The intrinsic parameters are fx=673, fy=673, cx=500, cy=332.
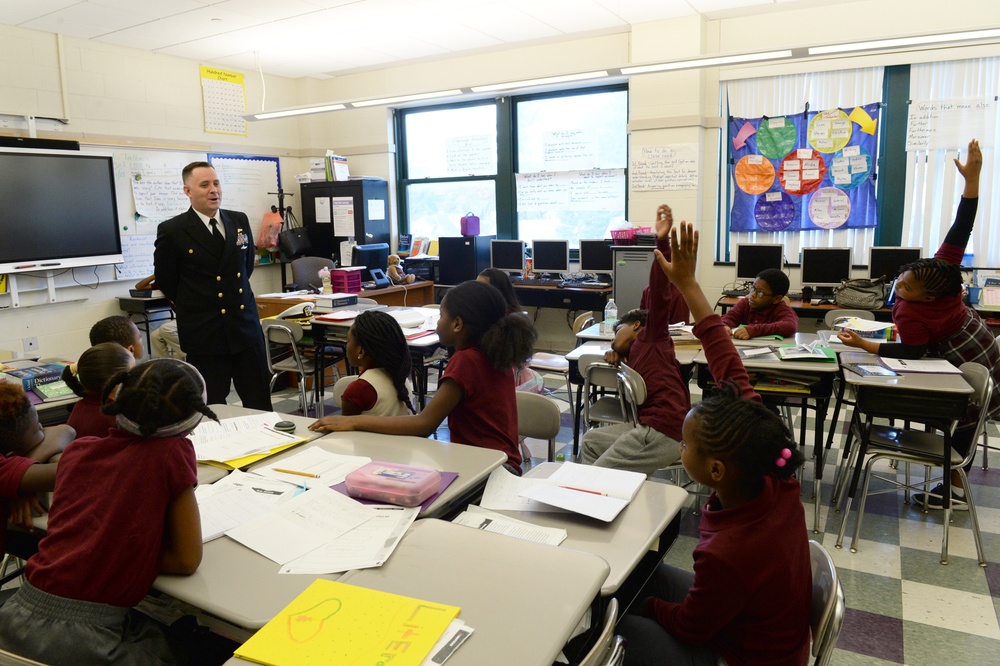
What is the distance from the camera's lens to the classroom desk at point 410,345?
393cm

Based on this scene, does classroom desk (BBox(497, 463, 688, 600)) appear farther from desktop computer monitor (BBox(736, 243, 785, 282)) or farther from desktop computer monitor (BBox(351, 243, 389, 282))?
desktop computer monitor (BBox(351, 243, 389, 282))

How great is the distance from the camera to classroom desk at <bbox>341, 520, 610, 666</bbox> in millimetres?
1018

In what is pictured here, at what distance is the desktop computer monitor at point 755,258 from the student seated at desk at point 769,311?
71.5 inches

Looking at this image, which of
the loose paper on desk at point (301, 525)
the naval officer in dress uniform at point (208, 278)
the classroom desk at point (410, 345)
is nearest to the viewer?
the loose paper on desk at point (301, 525)

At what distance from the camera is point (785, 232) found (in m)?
5.68

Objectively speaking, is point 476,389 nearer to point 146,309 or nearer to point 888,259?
point 888,259

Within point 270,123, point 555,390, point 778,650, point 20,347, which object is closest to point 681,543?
point 778,650

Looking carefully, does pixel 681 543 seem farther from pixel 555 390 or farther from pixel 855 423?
pixel 555 390

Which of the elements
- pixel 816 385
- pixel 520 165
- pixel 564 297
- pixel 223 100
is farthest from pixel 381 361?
pixel 223 100

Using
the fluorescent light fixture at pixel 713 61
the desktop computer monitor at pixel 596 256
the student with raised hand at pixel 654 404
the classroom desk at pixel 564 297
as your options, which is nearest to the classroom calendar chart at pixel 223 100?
the classroom desk at pixel 564 297

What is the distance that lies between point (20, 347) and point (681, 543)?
→ 5.27m

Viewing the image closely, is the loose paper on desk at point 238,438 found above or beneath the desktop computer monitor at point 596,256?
beneath

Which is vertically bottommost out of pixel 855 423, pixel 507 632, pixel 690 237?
pixel 855 423

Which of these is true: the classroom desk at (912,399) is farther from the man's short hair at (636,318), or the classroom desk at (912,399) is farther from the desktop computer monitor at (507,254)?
the desktop computer monitor at (507,254)
